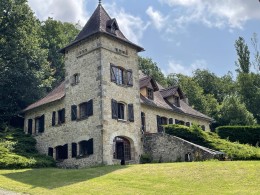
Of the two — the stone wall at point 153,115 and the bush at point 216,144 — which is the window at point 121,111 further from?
the bush at point 216,144

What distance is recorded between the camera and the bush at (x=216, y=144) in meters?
28.1

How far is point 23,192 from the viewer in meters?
17.5

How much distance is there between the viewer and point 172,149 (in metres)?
30.0

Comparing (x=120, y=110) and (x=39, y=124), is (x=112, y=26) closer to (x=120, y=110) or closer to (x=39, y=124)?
(x=120, y=110)

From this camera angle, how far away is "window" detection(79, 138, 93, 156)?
96.8 feet

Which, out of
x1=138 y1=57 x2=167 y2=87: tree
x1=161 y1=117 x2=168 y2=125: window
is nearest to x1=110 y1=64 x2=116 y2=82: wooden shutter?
x1=161 y1=117 x2=168 y2=125: window

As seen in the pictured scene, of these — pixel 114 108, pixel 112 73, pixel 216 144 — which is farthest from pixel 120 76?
pixel 216 144

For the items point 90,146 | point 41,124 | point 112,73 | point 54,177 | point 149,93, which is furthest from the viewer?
point 149,93

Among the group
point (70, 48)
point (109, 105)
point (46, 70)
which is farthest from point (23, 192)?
point (46, 70)

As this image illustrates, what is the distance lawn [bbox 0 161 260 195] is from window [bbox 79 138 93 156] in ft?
17.0

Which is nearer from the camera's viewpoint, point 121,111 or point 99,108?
point 99,108

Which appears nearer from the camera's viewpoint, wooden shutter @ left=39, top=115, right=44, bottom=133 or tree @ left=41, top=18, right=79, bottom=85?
wooden shutter @ left=39, top=115, right=44, bottom=133

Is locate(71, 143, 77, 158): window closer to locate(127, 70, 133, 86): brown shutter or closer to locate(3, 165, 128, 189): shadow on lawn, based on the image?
locate(3, 165, 128, 189): shadow on lawn

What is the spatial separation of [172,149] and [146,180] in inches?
404
